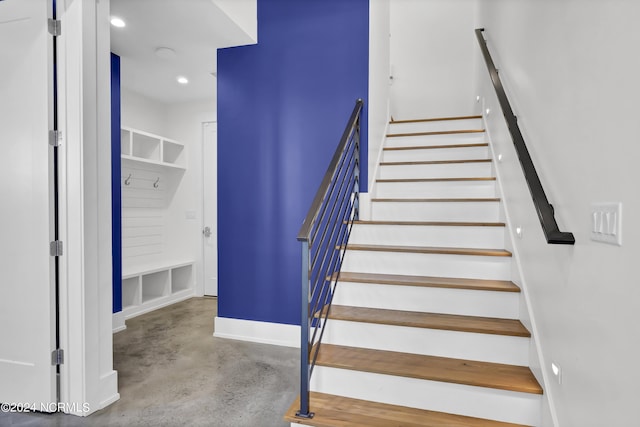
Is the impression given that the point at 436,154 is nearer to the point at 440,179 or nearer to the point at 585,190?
the point at 440,179

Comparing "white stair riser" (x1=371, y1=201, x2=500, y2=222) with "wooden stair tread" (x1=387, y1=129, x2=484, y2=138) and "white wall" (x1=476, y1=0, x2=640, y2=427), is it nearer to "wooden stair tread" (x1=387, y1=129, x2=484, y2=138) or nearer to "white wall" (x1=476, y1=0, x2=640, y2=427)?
"white wall" (x1=476, y1=0, x2=640, y2=427)

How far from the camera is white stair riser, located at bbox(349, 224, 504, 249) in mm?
2625

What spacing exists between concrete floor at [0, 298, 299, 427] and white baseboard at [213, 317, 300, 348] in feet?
0.27

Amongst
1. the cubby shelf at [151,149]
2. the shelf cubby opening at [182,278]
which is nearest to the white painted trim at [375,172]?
the cubby shelf at [151,149]

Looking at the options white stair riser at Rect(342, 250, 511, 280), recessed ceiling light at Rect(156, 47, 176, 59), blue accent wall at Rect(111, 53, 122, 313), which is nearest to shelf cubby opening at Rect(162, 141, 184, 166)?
blue accent wall at Rect(111, 53, 122, 313)

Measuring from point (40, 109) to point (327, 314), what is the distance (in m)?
2.08

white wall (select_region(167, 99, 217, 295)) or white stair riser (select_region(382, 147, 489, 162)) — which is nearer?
white stair riser (select_region(382, 147, 489, 162))

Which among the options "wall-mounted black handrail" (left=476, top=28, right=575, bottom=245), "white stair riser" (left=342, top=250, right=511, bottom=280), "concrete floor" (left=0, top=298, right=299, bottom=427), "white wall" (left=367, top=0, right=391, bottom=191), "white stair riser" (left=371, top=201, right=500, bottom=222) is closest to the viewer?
"wall-mounted black handrail" (left=476, top=28, right=575, bottom=245)

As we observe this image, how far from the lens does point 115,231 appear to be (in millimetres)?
3773

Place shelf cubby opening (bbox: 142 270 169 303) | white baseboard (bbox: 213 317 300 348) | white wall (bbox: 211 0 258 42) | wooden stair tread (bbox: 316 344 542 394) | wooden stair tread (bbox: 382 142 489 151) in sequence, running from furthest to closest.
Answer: shelf cubby opening (bbox: 142 270 169 303) → wooden stair tread (bbox: 382 142 489 151) → white baseboard (bbox: 213 317 300 348) → white wall (bbox: 211 0 258 42) → wooden stair tread (bbox: 316 344 542 394)

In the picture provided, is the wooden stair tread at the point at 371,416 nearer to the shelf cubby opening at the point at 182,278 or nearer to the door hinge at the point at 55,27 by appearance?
the door hinge at the point at 55,27

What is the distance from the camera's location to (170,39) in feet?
11.0

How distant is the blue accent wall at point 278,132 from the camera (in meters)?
3.21

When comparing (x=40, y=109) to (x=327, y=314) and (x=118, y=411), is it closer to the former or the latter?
(x=118, y=411)
